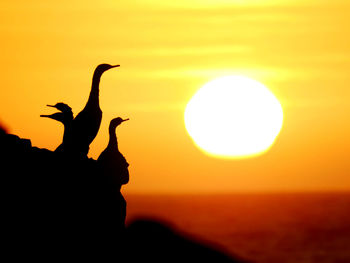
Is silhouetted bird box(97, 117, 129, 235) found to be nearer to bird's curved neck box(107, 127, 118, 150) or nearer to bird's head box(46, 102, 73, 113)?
bird's curved neck box(107, 127, 118, 150)

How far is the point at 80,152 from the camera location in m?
19.5

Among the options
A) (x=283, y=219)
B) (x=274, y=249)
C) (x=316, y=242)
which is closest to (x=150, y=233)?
(x=274, y=249)

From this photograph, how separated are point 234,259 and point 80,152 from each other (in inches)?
341

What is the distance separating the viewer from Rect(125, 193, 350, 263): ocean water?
99.5 meters

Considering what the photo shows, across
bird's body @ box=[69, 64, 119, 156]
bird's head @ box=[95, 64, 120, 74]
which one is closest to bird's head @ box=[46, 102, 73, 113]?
bird's body @ box=[69, 64, 119, 156]

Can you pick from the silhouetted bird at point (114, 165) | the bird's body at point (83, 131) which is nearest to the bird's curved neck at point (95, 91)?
the bird's body at point (83, 131)

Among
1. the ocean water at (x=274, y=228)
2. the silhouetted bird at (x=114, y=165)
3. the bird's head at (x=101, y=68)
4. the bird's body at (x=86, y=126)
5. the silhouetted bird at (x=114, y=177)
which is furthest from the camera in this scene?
the ocean water at (x=274, y=228)

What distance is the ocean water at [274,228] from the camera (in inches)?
3917

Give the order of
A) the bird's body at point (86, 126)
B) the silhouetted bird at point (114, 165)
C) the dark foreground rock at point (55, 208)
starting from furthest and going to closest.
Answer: the silhouetted bird at point (114, 165), the bird's body at point (86, 126), the dark foreground rock at point (55, 208)

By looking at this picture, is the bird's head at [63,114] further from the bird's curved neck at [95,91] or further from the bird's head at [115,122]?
the bird's head at [115,122]

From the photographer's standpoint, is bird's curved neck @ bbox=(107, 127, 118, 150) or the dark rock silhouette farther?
bird's curved neck @ bbox=(107, 127, 118, 150)

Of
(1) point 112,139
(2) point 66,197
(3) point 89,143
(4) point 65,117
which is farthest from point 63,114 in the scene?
(2) point 66,197

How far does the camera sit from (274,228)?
456 feet

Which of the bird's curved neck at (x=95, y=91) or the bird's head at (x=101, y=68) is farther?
the bird's head at (x=101, y=68)
